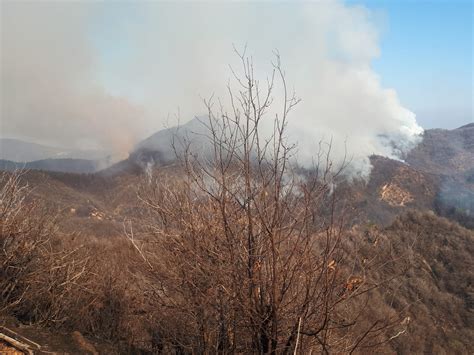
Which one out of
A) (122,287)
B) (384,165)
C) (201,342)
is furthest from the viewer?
(384,165)

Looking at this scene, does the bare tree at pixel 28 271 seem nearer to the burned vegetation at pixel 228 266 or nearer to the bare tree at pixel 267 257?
the burned vegetation at pixel 228 266

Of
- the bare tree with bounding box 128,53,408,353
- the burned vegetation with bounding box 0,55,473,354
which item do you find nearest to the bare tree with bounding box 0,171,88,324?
the burned vegetation with bounding box 0,55,473,354

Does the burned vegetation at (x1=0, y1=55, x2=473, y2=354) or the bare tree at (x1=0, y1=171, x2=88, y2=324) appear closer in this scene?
the burned vegetation at (x1=0, y1=55, x2=473, y2=354)

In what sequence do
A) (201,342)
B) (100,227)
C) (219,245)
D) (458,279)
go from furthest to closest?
(100,227) < (458,279) < (201,342) < (219,245)

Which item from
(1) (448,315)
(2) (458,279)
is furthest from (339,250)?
(2) (458,279)

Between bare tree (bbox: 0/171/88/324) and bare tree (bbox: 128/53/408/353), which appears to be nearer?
bare tree (bbox: 128/53/408/353)

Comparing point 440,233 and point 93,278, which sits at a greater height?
point 93,278

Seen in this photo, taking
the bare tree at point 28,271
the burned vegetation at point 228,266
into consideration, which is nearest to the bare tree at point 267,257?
the burned vegetation at point 228,266

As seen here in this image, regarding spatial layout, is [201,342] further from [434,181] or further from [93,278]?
[434,181]

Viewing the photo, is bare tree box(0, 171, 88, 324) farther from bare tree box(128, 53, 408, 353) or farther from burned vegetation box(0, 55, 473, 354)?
bare tree box(128, 53, 408, 353)

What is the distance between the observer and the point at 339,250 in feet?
9.81

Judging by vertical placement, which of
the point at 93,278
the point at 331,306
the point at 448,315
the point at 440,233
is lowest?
the point at 448,315

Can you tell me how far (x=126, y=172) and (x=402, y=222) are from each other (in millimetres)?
65958

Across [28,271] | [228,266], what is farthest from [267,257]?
[28,271]
